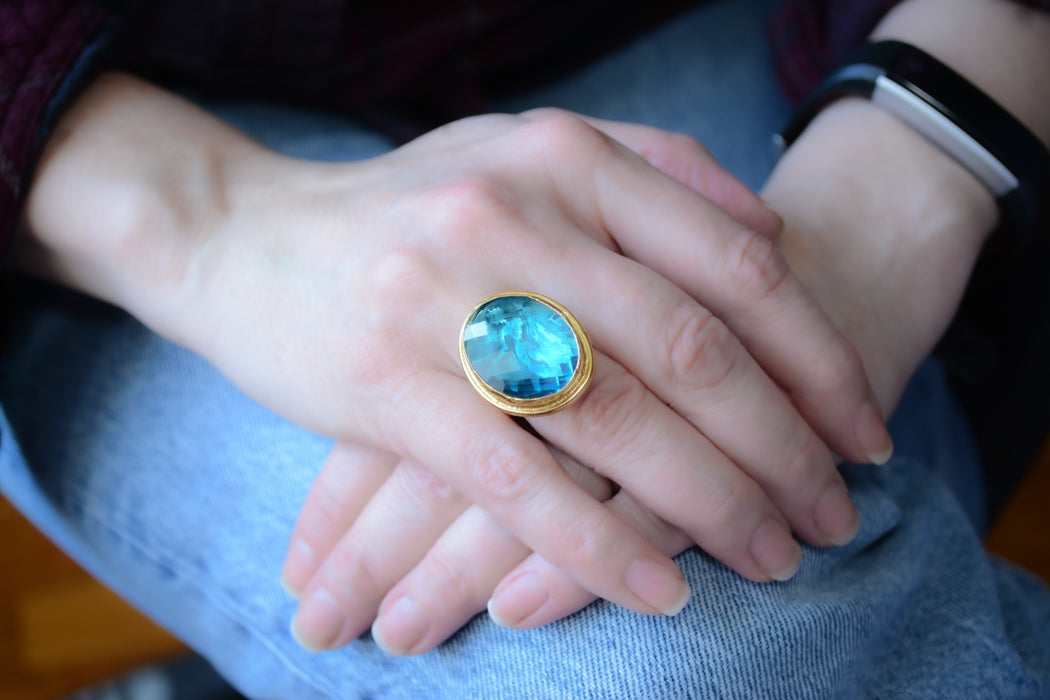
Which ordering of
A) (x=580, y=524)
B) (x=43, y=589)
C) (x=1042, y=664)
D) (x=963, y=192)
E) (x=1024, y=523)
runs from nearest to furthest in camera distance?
1. (x=580, y=524)
2. (x=1042, y=664)
3. (x=963, y=192)
4. (x=43, y=589)
5. (x=1024, y=523)

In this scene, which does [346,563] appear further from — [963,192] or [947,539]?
[963,192]

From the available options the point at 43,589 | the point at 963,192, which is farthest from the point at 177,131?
the point at 43,589

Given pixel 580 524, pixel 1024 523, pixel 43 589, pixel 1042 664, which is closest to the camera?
pixel 580 524

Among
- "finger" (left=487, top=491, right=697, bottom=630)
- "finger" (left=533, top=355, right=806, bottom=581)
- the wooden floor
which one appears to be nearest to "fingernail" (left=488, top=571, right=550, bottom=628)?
"finger" (left=487, top=491, right=697, bottom=630)

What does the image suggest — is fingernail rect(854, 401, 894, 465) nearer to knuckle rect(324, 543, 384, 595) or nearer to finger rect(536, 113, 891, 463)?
finger rect(536, 113, 891, 463)

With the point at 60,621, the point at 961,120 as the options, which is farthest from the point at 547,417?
the point at 60,621

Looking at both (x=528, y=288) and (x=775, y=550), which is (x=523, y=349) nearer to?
(x=528, y=288)

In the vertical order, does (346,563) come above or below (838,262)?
below
